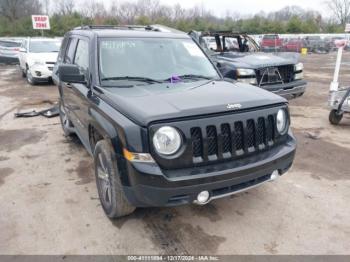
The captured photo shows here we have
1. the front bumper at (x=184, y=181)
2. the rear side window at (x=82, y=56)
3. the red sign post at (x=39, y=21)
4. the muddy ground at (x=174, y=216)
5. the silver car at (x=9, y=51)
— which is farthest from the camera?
the red sign post at (x=39, y=21)

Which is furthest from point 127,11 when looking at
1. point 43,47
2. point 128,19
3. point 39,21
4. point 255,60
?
point 255,60

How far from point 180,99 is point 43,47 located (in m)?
11.2

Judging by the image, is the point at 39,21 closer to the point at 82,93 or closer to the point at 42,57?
the point at 42,57

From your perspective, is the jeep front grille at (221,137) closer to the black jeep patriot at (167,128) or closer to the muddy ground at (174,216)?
the black jeep patriot at (167,128)

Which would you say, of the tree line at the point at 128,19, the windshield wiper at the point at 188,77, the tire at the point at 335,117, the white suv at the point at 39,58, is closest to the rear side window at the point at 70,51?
the windshield wiper at the point at 188,77

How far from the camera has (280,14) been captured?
261ft

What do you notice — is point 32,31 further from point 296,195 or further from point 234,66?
point 296,195

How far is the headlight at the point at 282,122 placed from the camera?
3.16 meters

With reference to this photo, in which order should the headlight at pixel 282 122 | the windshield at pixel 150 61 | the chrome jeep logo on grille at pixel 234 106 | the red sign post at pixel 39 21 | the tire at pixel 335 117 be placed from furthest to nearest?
the red sign post at pixel 39 21 → the tire at pixel 335 117 → the windshield at pixel 150 61 → the headlight at pixel 282 122 → the chrome jeep logo on grille at pixel 234 106

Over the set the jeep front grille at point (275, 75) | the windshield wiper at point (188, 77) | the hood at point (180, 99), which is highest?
the windshield wiper at point (188, 77)

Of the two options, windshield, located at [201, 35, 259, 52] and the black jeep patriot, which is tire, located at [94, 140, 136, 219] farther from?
windshield, located at [201, 35, 259, 52]

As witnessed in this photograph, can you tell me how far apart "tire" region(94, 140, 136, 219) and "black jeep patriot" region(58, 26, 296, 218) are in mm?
10

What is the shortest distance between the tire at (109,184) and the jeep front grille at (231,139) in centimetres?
74

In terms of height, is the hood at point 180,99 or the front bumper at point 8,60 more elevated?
the hood at point 180,99
